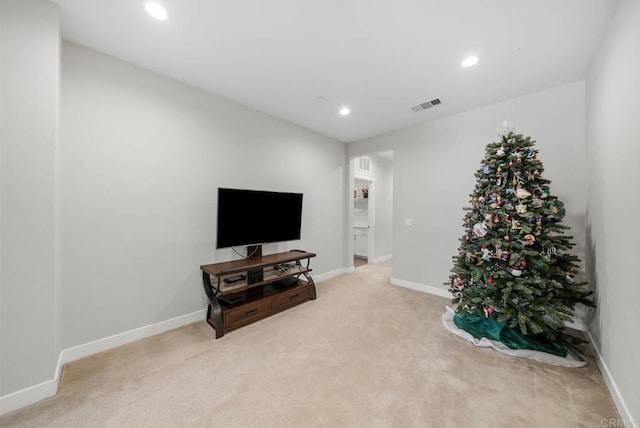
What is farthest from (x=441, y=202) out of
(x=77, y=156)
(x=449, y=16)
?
(x=77, y=156)

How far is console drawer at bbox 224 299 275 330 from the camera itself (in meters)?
2.56

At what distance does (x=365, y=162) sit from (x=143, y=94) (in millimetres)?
4511

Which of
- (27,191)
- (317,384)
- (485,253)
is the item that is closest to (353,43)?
(485,253)

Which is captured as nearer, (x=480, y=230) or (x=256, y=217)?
(x=480, y=230)

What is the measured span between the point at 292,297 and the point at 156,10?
10.3 ft

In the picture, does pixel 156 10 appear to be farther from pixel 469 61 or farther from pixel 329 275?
pixel 329 275

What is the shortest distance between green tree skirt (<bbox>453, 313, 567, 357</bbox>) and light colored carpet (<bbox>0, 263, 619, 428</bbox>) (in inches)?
6.0

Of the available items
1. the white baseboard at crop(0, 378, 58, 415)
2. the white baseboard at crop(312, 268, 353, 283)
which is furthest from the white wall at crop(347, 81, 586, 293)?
the white baseboard at crop(0, 378, 58, 415)

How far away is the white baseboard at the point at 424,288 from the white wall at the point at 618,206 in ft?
5.05

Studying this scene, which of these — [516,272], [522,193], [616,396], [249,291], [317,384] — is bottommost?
[317,384]

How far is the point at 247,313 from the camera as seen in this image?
8.90 ft

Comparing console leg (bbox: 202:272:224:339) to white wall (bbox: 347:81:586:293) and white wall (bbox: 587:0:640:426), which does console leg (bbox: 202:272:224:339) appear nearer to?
white wall (bbox: 347:81:586:293)

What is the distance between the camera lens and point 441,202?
3662 millimetres

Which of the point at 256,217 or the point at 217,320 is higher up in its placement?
the point at 256,217
